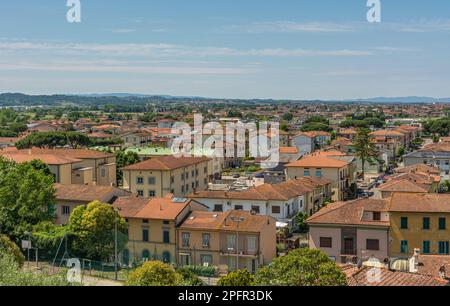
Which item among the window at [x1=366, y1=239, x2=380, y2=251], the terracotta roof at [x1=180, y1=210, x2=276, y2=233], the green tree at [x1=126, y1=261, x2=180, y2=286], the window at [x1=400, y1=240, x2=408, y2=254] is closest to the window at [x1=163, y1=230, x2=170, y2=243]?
the terracotta roof at [x1=180, y1=210, x2=276, y2=233]

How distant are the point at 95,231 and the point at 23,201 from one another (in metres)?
4.84

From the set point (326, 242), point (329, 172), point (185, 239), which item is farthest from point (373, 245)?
point (329, 172)

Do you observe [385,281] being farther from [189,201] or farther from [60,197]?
[60,197]

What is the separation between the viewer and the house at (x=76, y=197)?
32.3 meters

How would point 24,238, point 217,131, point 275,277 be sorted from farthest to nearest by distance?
point 217,131 → point 24,238 → point 275,277

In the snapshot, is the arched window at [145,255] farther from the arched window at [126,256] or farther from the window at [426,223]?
the window at [426,223]

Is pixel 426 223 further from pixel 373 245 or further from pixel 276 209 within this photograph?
pixel 276 209

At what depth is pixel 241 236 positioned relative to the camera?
2636 cm

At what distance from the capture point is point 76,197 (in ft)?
108

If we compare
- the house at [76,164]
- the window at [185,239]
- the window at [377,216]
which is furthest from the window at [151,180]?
the window at [377,216]

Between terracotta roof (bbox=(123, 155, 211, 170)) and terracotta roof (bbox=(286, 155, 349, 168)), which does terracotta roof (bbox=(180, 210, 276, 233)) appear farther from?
terracotta roof (bbox=(286, 155, 349, 168))

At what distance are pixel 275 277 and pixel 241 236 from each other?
1114 centimetres
